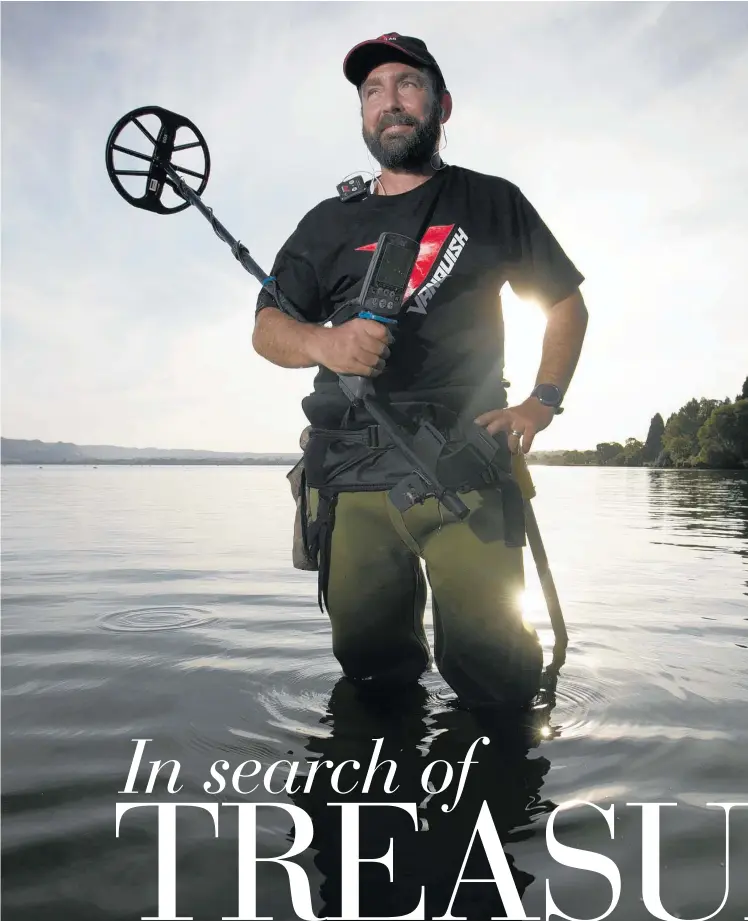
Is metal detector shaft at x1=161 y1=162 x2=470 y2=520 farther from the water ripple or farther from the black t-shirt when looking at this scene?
the water ripple

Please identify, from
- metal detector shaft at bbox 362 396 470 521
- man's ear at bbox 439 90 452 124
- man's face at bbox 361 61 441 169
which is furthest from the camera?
man's ear at bbox 439 90 452 124

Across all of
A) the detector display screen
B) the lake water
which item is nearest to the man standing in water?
the detector display screen

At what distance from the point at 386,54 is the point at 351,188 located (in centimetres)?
68

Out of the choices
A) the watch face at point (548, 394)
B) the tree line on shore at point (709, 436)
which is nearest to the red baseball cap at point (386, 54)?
the watch face at point (548, 394)

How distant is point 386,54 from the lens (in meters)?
3.70

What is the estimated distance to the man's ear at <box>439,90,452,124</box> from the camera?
3.88 metres

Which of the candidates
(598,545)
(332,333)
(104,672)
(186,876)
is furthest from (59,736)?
(598,545)

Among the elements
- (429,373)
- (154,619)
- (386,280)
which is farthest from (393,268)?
(154,619)

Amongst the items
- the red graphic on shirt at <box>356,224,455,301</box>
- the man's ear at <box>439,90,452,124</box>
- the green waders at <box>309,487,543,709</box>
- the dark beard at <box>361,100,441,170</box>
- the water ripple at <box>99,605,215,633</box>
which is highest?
the man's ear at <box>439,90,452,124</box>

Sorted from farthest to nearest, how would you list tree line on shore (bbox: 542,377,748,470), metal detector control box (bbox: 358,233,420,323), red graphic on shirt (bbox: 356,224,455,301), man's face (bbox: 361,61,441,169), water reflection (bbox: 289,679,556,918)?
1. tree line on shore (bbox: 542,377,748,470)
2. man's face (bbox: 361,61,441,169)
3. red graphic on shirt (bbox: 356,224,455,301)
4. metal detector control box (bbox: 358,233,420,323)
5. water reflection (bbox: 289,679,556,918)

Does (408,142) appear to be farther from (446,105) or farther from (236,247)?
(236,247)

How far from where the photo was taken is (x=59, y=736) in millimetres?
3719

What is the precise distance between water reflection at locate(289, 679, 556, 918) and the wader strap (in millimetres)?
709

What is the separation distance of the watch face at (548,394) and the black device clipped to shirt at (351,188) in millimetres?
1422
